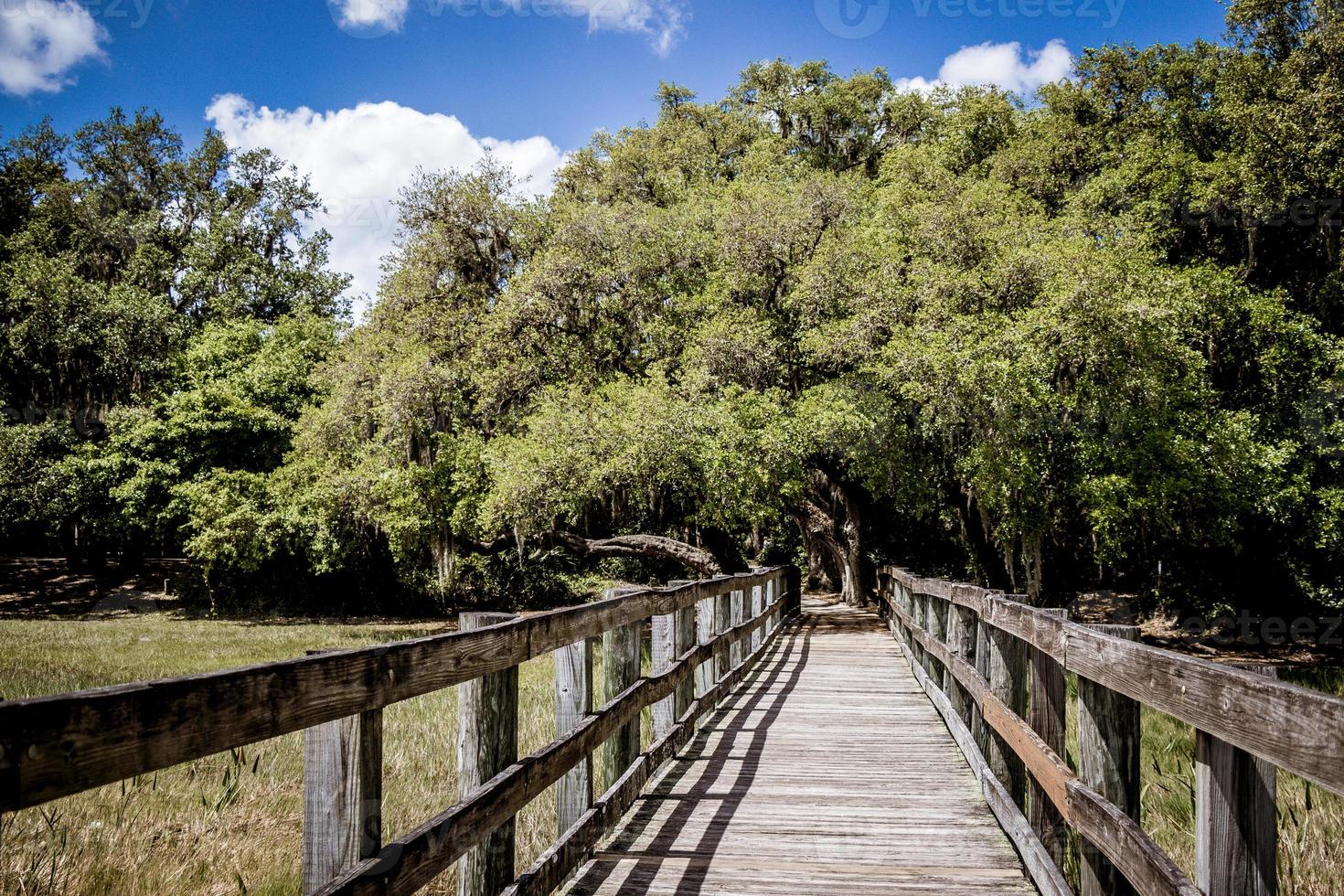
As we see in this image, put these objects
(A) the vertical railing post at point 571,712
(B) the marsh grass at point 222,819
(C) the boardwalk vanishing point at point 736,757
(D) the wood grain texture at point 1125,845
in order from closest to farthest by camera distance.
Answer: (C) the boardwalk vanishing point at point 736,757
(D) the wood grain texture at point 1125,845
(A) the vertical railing post at point 571,712
(B) the marsh grass at point 222,819

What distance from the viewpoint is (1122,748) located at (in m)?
3.19

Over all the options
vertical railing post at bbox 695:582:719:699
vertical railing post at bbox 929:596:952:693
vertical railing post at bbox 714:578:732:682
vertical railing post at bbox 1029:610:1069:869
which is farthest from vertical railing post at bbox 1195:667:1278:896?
vertical railing post at bbox 714:578:732:682

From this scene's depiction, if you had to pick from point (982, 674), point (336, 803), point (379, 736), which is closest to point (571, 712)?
point (379, 736)

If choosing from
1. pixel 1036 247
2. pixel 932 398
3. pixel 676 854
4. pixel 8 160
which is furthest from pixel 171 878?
pixel 8 160

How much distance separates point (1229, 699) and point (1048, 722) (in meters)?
2.28

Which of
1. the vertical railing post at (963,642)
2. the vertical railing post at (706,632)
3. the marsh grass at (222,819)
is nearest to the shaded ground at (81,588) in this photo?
the marsh grass at (222,819)

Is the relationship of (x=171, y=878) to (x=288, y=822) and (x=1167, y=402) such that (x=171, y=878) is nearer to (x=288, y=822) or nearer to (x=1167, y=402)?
(x=288, y=822)

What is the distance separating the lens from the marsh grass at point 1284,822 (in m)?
5.09

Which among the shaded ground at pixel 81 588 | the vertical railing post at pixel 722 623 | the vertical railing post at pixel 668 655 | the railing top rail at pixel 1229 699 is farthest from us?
the shaded ground at pixel 81 588

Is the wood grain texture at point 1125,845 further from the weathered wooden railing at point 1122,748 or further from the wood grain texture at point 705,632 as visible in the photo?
the wood grain texture at point 705,632

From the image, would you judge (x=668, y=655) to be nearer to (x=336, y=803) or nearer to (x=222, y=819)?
(x=222, y=819)

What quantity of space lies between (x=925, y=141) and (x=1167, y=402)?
16176 millimetres

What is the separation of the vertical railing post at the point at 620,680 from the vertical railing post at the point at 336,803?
2.83 m

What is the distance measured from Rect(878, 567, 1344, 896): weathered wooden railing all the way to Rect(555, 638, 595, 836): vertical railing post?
216 cm
